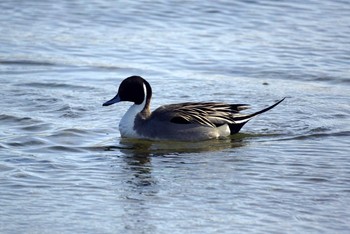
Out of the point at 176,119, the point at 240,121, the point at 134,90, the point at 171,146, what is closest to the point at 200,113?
the point at 176,119

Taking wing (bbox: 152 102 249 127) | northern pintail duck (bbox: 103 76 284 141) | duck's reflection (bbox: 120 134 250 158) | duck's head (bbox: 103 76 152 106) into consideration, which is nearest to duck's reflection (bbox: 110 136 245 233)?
duck's reflection (bbox: 120 134 250 158)

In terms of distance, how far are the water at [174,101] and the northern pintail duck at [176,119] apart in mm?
136

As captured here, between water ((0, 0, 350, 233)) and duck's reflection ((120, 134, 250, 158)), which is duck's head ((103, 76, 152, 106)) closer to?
water ((0, 0, 350, 233))

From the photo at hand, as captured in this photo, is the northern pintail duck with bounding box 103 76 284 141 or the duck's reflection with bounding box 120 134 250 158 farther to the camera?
the northern pintail duck with bounding box 103 76 284 141

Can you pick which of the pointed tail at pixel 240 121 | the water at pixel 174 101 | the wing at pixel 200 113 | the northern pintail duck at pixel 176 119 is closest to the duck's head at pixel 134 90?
the northern pintail duck at pixel 176 119

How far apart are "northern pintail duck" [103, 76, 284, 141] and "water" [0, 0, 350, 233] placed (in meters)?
0.14

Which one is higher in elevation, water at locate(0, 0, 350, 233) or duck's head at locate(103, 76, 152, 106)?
duck's head at locate(103, 76, 152, 106)

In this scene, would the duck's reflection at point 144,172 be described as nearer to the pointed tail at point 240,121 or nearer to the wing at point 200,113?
the pointed tail at point 240,121

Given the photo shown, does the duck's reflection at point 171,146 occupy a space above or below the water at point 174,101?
below

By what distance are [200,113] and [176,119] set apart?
0.34m

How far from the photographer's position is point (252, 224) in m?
8.35

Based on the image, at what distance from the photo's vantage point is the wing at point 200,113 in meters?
11.7

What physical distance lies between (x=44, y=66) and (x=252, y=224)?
7467mm

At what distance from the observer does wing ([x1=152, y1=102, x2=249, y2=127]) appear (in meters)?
11.7
